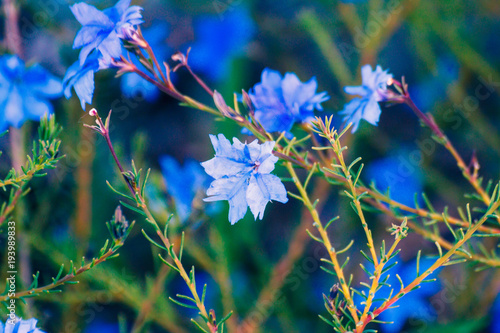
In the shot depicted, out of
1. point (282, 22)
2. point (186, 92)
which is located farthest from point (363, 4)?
point (186, 92)

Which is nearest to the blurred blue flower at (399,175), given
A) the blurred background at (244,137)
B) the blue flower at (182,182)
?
the blurred background at (244,137)

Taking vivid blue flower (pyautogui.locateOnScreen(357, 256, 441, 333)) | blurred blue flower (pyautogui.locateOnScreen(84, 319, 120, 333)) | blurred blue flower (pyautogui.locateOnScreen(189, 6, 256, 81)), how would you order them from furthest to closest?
blurred blue flower (pyautogui.locateOnScreen(189, 6, 256, 81)), blurred blue flower (pyautogui.locateOnScreen(84, 319, 120, 333)), vivid blue flower (pyautogui.locateOnScreen(357, 256, 441, 333))

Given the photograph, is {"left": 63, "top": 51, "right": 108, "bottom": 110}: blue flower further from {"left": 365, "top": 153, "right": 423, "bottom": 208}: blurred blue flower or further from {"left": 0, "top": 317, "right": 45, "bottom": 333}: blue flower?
{"left": 365, "top": 153, "right": 423, "bottom": 208}: blurred blue flower

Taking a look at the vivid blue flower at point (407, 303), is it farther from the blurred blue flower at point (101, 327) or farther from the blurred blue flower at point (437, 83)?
the blurred blue flower at point (101, 327)

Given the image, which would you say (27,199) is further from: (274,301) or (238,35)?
(238,35)

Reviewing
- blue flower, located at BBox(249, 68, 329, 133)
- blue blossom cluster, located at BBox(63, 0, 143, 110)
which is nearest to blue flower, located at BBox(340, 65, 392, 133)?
blue flower, located at BBox(249, 68, 329, 133)

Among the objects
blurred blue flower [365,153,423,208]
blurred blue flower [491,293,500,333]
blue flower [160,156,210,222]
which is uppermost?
blue flower [160,156,210,222]

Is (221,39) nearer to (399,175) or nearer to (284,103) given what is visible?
(399,175)

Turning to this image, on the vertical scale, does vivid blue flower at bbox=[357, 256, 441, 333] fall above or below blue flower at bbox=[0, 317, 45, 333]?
below
